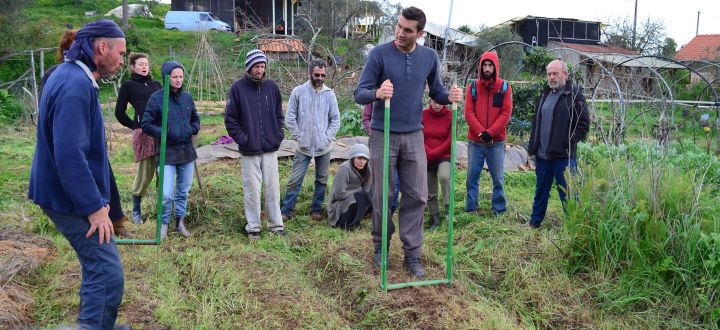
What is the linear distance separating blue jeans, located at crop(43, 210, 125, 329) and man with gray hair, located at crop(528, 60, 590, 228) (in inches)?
159

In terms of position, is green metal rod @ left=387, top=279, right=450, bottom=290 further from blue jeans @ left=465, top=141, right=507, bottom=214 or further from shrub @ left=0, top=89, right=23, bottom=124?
shrub @ left=0, top=89, right=23, bottom=124

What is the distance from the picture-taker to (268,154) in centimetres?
571

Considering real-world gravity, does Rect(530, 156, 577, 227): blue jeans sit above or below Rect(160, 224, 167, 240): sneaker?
above

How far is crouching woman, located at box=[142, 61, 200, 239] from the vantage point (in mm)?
5441

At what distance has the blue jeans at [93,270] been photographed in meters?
2.99

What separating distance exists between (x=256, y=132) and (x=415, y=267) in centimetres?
204

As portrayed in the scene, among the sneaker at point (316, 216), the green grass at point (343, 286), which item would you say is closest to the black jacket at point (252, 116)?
the green grass at point (343, 286)

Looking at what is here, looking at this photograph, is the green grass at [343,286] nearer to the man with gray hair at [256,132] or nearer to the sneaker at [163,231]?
the sneaker at [163,231]

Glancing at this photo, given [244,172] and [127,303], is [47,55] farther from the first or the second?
[127,303]

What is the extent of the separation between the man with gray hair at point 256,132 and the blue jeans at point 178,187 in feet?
1.67

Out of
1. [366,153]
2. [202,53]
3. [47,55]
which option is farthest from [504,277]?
[47,55]

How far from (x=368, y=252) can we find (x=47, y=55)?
2117 centimetres

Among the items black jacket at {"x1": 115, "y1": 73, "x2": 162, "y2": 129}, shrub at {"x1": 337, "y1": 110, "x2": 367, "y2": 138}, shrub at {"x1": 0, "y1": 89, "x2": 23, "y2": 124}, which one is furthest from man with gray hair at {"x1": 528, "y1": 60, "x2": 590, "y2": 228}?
shrub at {"x1": 0, "y1": 89, "x2": 23, "y2": 124}

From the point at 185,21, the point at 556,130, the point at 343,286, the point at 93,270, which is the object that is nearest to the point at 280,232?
the point at 343,286
